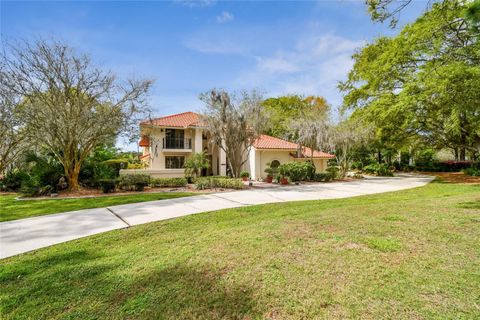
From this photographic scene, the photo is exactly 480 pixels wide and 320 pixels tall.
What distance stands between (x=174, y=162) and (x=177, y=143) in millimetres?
2077

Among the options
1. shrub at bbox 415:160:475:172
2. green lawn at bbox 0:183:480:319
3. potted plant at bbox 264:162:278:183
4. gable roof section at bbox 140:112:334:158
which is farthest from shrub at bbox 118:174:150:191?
shrub at bbox 415:160:475:172

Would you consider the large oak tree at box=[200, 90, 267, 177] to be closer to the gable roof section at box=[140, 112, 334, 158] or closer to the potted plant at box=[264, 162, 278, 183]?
the gable roof section at box=[140, 112, 334, 158]

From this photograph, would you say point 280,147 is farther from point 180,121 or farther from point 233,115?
point 180,121

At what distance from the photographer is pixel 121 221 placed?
7.07 m

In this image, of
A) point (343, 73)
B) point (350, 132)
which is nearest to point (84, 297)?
point (350, 132)

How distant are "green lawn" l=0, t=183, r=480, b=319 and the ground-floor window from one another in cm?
1841

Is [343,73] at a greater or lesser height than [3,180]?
greater

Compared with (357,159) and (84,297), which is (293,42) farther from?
(357,159)

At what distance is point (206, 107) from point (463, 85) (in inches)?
580

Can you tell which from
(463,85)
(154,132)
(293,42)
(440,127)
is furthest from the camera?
(154,132)

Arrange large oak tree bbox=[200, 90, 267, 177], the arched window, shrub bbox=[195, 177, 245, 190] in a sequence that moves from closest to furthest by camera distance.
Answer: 1. shrub bbox=[195, 177, 245, 190]
2. large oak tree bbox=[200, 90, 267, 177]
3. the arched window

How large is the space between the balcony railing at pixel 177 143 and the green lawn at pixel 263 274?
58.5 feet

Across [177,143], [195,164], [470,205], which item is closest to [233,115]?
[195,164]

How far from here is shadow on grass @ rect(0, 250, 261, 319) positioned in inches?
109
